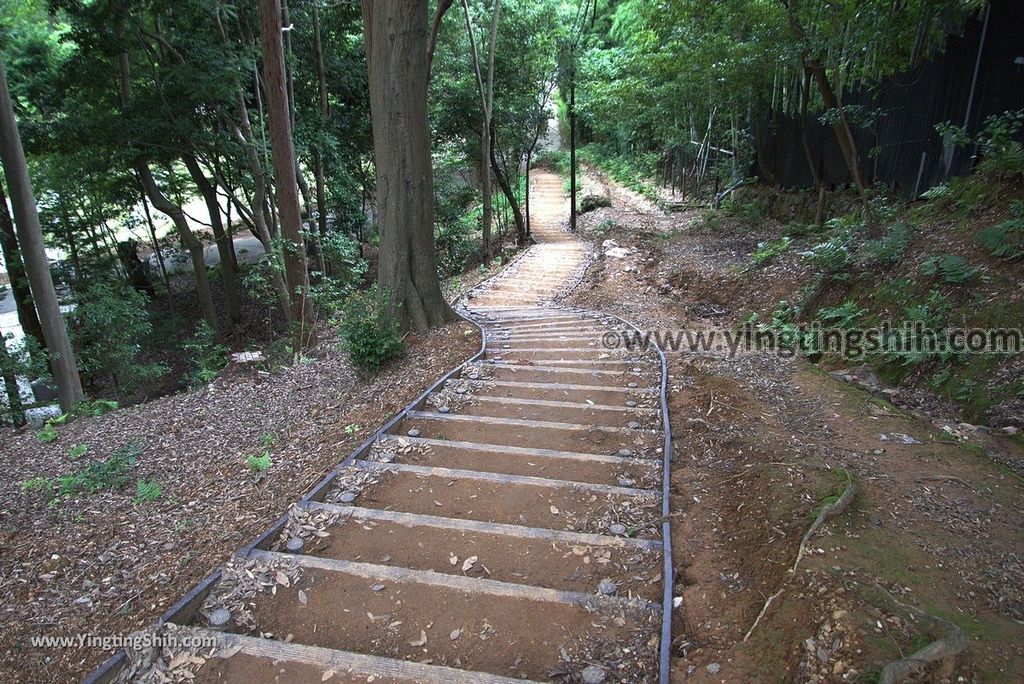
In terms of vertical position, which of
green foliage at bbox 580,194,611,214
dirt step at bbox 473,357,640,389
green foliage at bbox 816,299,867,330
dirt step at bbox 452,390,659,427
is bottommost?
dirt step at bbox 452,390,659,427

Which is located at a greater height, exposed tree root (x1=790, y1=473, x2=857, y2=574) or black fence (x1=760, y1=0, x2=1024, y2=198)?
black fence (x1=760, y1=0, x2=1024, y2=198)

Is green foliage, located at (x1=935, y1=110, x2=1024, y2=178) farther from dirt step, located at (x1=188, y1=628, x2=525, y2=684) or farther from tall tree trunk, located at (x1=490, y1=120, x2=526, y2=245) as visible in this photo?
tall tree trunk, located at (x1=490, y1=120, x2=526, y2=245)

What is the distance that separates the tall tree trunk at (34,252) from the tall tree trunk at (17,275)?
2.95 metres

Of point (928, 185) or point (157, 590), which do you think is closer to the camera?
point (157, 590)

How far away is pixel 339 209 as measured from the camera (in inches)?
661

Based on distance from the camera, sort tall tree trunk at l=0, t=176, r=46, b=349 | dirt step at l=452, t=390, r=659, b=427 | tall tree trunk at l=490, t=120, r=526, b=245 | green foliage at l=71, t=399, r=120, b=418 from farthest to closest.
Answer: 1. tall tree trunk at l=490, t=120, r=526, b=245
2. tall tree trunk at l=0, t=176, r=46, b=349
3. green foliage at l=71, t=399, r=120, b=418
4. dirt step at l=452, t=390, r=659, b=427

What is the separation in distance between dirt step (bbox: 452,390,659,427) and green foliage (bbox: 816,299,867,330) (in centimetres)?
288

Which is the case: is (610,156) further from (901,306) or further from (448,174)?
(901,306)

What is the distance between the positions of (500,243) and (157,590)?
15.1 metres

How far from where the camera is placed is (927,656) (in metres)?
2.02

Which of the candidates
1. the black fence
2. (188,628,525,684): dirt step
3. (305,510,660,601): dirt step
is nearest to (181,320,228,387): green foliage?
(305,510,660,601): dirt step

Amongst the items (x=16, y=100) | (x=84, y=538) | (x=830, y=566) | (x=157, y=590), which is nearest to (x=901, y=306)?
(x=830, y=566)

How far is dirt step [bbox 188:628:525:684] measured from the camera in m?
2.23

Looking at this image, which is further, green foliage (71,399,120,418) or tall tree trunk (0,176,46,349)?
tall tree trunk (0,176,46,349)
